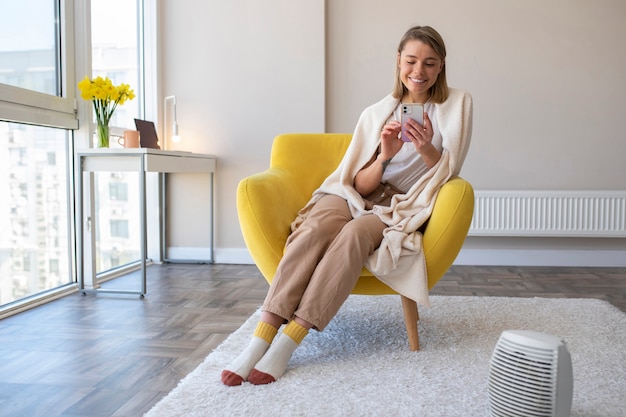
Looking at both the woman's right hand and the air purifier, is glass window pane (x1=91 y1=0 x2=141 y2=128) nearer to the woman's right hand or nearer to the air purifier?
the woman's right hand

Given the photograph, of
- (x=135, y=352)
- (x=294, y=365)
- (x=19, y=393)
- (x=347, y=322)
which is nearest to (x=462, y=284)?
(x=347, y=322)

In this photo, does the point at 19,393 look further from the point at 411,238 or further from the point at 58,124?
the point at 58,124

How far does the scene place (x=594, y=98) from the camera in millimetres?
3617

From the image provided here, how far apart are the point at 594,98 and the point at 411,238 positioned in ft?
8.12

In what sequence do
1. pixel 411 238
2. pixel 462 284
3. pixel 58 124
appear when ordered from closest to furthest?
pixel 411 238 < pixel 58 124 < pixel 462 284

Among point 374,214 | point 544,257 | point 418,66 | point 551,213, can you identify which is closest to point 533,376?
point 374,214

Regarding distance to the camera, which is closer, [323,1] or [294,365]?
[294,365]

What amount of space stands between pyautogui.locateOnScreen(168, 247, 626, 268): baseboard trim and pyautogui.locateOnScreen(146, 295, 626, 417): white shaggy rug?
4.02ft

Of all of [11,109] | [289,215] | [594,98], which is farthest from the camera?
[594,98]

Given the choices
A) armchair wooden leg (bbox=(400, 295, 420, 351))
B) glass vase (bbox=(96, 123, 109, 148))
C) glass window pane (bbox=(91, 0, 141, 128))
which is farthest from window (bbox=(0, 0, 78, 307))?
armchair wooden leg (bbox=(400, 295, 420, 351))

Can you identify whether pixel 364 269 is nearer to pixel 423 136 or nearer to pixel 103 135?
pixel 423 136

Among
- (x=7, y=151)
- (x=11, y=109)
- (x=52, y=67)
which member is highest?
(x=52, y=67)

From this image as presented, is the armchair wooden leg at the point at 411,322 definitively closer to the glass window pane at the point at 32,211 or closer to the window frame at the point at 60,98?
the glass window pane at the point at 32,211

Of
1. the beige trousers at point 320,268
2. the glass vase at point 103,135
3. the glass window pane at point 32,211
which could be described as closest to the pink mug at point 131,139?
the glass vase at point 103,135
